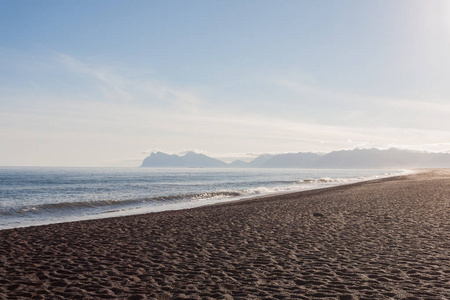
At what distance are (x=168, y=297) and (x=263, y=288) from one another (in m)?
2.00

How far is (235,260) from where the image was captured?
946 cm

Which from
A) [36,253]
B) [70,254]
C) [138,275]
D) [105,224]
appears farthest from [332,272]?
[105,224]

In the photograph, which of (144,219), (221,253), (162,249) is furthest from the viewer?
(144,219)

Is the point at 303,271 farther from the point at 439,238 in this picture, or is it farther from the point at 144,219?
the point at 144,219

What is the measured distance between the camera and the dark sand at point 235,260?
7035 mm

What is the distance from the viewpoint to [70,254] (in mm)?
10523

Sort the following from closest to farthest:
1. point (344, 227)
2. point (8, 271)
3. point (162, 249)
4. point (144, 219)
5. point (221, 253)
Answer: point (8, 271)
point (221, 253)
point (162, 249)
point (344, 227)
point (144, 219)

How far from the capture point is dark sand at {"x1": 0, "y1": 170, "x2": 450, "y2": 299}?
7035 millimetres

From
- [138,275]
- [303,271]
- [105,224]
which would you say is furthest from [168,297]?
[105,224]

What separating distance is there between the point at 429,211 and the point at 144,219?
15200 mm

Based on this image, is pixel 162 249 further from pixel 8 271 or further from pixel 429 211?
pixel 429 211

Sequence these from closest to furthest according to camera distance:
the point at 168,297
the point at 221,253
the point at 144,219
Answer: the point at 168,297, the point at 221,253, the point at 144,219

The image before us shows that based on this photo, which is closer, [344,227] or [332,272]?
[332,272]

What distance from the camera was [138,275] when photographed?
826 cm
